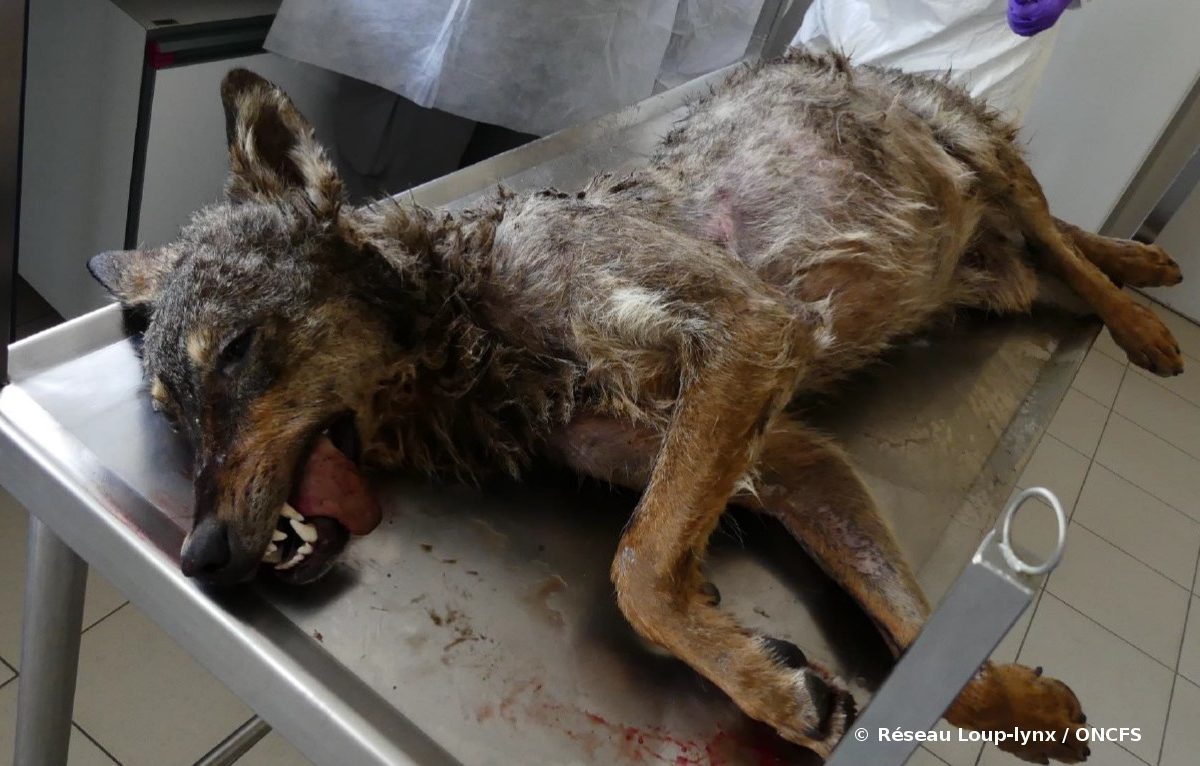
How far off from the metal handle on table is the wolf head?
84cm

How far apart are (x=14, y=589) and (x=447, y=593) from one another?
6.38 ft

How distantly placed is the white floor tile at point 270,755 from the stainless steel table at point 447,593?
756 mm

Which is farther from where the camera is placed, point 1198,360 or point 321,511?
point 1198,360

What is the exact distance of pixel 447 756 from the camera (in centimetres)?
100

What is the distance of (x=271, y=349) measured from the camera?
1277mm

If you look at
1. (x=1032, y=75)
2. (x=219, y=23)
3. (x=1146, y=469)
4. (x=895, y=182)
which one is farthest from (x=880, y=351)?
(x=1146, y=469)

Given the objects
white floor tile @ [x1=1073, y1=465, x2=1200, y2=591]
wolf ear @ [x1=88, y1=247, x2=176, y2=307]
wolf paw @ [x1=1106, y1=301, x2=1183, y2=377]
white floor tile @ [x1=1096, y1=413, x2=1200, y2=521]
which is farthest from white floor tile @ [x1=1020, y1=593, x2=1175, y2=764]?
wolf ear @ [x1=88, y1=247, x2=176, y2=307]

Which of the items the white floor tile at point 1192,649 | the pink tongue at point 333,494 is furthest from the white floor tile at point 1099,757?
the pink tongue at point 333,494

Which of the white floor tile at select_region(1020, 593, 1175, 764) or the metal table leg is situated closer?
the metal table leg

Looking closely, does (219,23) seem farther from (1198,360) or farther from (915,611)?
(1198,360)

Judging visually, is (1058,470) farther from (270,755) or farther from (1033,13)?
(270,755)

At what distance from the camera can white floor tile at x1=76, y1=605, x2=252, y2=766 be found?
88.4 inches

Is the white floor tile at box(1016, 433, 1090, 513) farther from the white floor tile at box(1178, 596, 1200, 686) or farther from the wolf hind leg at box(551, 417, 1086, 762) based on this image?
the wolf hind leg at box(551, 417, 1086, 762)

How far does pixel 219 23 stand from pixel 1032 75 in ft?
8.63
